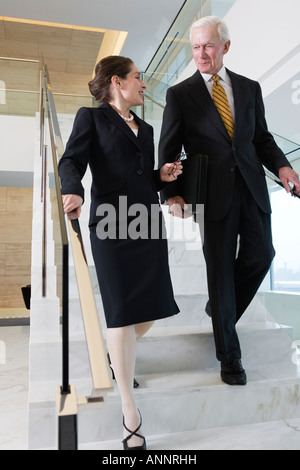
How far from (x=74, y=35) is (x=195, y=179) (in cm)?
907

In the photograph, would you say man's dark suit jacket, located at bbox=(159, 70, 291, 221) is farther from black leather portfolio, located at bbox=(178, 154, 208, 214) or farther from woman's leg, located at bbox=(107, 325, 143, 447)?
woman's leg, located at bbox=(107, 325, 143, 447)

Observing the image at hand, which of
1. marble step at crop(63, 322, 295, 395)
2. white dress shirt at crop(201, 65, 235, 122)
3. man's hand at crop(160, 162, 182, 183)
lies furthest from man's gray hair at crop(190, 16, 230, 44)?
marble step at crop(63, 322, 295, 395)

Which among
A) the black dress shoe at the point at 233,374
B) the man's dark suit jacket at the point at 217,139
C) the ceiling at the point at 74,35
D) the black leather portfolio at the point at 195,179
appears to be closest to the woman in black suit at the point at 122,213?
the black leather portfolio at the point at 195,179

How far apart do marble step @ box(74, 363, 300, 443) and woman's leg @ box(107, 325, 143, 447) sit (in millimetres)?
213

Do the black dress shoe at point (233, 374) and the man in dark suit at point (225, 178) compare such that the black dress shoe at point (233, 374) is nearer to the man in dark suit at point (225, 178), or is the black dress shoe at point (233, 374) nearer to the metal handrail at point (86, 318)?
the man in dark suit at point (225, 178)

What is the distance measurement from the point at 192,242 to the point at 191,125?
164 centimetres

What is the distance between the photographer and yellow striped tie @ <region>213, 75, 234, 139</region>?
7.57 feet

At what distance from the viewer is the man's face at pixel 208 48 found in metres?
2.25

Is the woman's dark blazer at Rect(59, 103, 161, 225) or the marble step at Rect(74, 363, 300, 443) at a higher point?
the woman's dark blazer at Rect(59, 103, 161, 225)

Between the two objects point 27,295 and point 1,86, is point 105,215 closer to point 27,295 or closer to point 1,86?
point 27,295

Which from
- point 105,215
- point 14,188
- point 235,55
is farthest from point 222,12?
point 14,188

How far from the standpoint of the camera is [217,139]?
228 cm

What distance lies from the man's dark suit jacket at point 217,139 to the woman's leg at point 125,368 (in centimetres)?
74

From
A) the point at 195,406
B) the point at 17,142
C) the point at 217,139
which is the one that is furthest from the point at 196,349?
the point at 17,142
